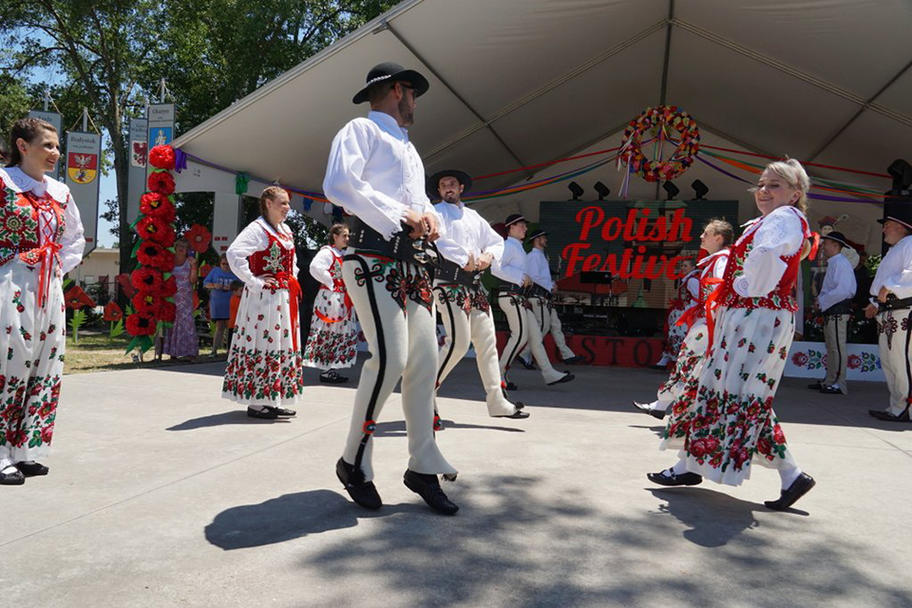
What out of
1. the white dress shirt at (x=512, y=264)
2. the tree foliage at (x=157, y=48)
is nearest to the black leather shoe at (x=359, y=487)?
the white dress shirt at (x=512, y=264)

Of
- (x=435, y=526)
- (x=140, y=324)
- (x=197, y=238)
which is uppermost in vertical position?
(x=197, y=238)

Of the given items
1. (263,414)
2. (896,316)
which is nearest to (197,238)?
(263,414)

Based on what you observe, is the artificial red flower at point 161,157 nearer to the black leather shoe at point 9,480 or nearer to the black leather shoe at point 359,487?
the black leather shoe at point 9,480

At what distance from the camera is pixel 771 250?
301 centimetres

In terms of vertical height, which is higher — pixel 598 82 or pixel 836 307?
pixel 598 82

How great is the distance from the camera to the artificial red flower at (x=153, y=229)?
28.7 feet

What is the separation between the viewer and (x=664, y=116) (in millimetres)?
11727

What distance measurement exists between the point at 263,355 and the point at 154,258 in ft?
14.5

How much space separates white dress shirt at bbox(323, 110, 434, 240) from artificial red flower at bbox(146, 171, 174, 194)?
22.0 ft

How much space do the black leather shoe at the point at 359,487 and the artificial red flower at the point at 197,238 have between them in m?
8.27

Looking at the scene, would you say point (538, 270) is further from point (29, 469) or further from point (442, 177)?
point (29, 469)

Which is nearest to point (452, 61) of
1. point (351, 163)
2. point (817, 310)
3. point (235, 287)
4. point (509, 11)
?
point (509, 11)

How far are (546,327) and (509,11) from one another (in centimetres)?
365

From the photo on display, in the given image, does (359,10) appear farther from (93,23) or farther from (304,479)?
(304,479)
